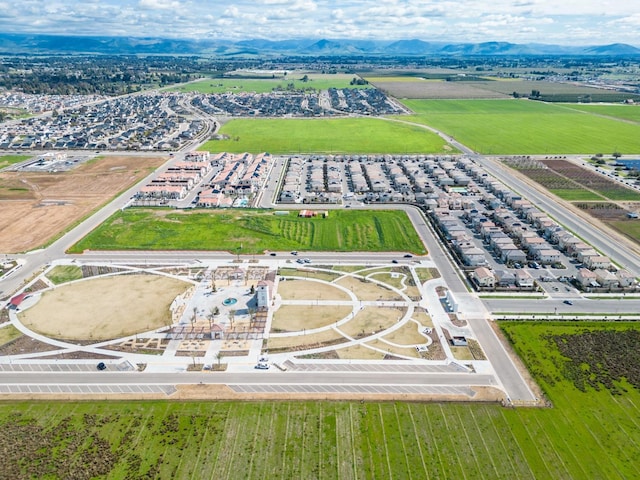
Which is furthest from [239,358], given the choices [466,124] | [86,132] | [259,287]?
[466,124]

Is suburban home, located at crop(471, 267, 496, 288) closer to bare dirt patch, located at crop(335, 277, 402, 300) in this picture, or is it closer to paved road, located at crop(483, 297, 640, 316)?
paved road, located at crop(483, 297, 640, 316)

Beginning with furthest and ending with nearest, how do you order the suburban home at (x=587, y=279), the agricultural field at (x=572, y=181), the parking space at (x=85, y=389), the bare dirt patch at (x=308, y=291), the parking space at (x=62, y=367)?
the agricultural field at (x=572, y=181) < the suburban home at (x=587, y=279) < the bare dirt patch at (x=308, y=291) < the parking space at (x=62, y=367) < the parking space at (x=85, y=389)

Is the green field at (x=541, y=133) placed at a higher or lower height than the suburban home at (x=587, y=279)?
higher

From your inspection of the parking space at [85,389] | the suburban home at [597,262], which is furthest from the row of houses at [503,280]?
the parking space at [85,389]

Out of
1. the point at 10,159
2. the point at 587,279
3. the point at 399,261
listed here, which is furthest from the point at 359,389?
the point at 10,159

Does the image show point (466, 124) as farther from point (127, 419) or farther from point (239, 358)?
point (127, 419)

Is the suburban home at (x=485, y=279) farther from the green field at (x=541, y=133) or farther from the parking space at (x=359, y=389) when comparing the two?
the green field at (x=541, y=133)

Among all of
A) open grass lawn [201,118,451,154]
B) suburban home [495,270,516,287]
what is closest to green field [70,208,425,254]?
suburban home [495,270,516,287]

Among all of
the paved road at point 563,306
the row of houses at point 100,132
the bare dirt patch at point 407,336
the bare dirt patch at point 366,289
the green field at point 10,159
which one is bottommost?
the bare dirt patch at point 407,336
